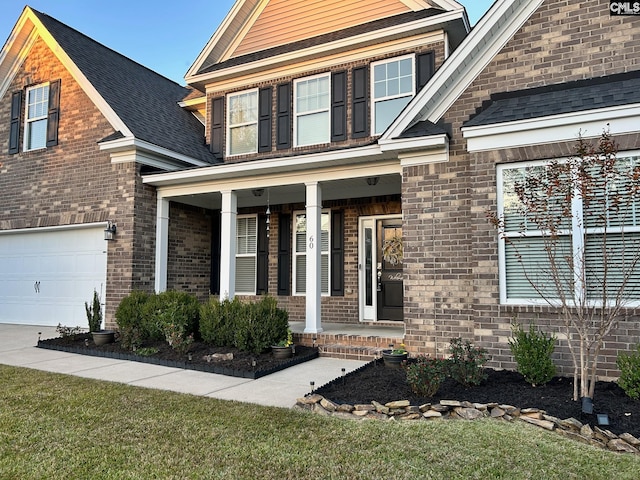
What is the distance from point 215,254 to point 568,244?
314 inches

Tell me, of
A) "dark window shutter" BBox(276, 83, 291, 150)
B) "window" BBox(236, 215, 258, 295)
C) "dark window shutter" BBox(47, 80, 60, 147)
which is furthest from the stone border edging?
"dark window shutter" BBox(47, 80, 60, 147)

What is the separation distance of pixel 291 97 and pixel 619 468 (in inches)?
353

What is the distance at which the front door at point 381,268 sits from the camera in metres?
9.70

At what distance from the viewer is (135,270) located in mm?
9477

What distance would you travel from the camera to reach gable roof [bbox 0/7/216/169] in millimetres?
10062

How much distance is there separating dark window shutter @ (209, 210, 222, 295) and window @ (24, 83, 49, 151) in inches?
170

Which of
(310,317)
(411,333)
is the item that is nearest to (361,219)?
(310,317)

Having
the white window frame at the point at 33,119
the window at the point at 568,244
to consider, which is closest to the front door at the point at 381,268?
the window at the point at 568,244

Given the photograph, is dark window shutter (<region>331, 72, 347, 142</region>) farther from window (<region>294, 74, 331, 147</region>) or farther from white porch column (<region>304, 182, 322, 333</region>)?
white porch column (<region>304, 182, 322, 333</region>)

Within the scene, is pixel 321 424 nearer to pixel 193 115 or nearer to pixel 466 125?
pixel 466 125

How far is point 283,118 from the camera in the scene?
10.5 m

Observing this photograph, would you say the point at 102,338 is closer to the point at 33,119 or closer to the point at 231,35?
the point at 33,119

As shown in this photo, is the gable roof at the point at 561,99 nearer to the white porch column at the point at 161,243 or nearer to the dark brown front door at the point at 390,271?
the dark brown front door at the point at 390,271

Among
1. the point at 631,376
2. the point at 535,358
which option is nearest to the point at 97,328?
the point at 535,358
